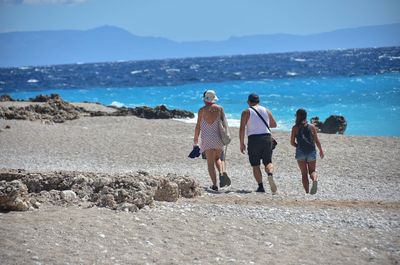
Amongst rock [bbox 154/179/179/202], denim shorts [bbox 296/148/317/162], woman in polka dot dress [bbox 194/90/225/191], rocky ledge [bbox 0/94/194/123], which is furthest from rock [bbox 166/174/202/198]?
rocky ledge [bbox 0/94/194/123]

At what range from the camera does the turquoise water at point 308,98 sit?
29.6 meters

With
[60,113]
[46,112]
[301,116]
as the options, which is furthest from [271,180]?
[46,112]

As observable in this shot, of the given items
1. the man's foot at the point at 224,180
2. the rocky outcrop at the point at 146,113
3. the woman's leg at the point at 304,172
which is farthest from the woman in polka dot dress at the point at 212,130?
the rocky outcrop at the point at 146,113

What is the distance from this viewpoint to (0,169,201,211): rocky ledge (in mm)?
7781

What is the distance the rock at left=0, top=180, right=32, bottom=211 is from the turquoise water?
745 inches

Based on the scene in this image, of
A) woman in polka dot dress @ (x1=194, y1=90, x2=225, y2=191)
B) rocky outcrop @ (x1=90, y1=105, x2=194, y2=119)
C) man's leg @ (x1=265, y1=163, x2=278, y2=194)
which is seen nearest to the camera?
man's leg @ (x1=265, y1=163, x2=278, y2=194)

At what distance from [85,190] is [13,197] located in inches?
49.3

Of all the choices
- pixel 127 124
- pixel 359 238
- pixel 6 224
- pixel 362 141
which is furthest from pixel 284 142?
pixel 6 224

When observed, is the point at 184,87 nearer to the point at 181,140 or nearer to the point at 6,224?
the point at 181,140

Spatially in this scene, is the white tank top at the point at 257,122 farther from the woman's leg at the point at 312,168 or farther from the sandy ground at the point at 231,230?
the sandy ground at the point at 231,230

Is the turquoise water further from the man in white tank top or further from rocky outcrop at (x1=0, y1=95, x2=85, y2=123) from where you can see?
the man in white tank top

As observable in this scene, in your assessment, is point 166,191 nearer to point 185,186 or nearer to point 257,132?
point 185,186

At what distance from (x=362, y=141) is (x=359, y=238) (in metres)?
12.1

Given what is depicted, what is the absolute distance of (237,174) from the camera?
46.8ft
